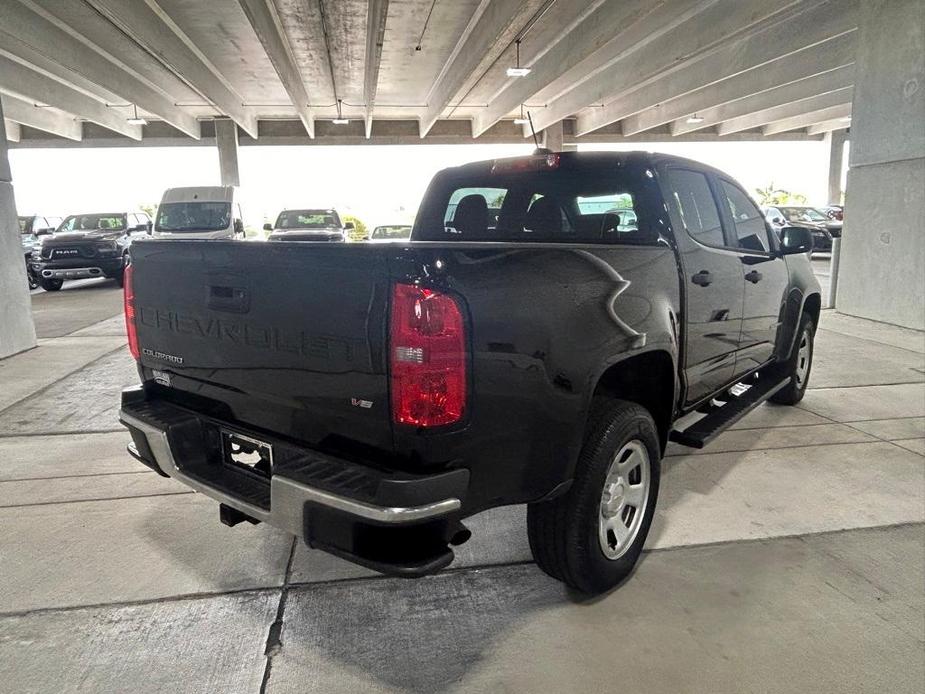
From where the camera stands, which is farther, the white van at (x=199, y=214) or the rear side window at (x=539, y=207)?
the white van at (x=199, y=214)

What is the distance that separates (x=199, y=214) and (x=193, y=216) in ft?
0.53

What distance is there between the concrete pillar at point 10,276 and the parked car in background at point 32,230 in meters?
7.53

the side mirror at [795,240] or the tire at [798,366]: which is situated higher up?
the side mirror at [795,240]

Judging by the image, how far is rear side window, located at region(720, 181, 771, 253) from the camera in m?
4.00

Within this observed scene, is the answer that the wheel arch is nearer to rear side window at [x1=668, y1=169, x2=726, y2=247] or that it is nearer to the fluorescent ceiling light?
rear side window at [x1=668, y1=169, x2=726, y2=247]

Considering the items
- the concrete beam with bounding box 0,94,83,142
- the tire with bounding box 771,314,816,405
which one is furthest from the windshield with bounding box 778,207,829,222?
the concrete beam with bounding box 0,94,83,142

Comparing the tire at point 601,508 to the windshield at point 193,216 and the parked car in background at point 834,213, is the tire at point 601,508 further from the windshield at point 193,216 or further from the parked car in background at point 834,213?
the parked car in background at point 834,213

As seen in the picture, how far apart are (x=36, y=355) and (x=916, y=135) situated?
11841 mm

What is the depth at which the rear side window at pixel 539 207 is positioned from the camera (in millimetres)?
3320

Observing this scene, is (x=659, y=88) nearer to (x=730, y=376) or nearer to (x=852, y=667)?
(x=730, y=376)

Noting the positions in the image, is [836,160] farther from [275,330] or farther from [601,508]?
[275,330]

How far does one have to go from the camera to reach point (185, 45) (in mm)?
15820

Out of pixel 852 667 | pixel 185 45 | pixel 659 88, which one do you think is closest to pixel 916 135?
pixel 852 667

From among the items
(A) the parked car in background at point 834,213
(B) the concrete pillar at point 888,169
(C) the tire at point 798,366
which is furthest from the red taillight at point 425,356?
(A) the parked car in background at point 834,213
